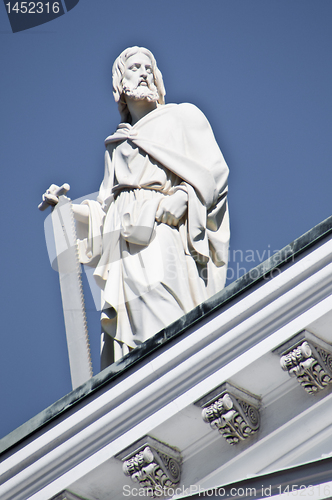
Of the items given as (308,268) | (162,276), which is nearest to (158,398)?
(308,268)

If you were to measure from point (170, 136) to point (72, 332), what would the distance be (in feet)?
7.39

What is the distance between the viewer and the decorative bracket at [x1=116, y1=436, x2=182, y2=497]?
17.4 feet

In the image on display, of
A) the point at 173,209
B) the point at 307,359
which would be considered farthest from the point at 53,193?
the point at 307,359

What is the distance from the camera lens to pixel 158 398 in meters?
5.28

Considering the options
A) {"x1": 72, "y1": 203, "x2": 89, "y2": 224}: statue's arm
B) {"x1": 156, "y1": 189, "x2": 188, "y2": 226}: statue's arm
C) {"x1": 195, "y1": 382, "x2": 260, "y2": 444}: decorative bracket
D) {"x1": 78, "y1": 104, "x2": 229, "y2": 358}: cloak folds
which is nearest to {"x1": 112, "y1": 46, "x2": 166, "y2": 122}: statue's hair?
{"x1": 78, "y1": 104, "x2": 229, "y2": 358}: cloak folds

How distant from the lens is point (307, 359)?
5.16 metres

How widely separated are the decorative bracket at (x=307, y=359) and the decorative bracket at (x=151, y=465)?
0.93 metres

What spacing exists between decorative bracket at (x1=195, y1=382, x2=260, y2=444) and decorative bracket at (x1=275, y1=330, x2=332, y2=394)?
34cm

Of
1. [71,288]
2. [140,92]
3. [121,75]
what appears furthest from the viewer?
[121,75]

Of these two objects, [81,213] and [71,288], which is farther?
[81,213]

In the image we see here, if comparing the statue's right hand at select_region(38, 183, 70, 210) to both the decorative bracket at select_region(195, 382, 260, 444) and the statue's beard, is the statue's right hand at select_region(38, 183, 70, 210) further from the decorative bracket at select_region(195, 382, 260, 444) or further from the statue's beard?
the decorative bracket at select_region(195, 382, 260, 444)

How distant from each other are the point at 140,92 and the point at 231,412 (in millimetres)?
4641

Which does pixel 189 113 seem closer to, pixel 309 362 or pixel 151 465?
pixel 309 362

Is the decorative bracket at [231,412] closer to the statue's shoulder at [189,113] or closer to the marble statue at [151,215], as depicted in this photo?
the marble statue at [151,215]
